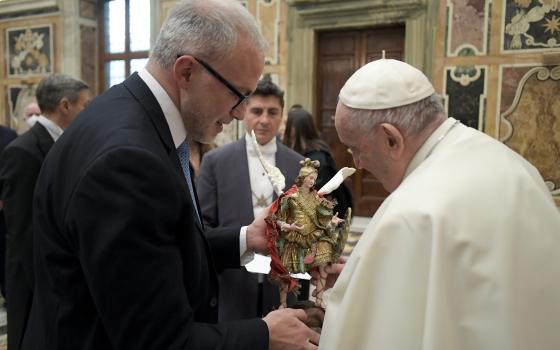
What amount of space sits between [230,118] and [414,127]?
1.88 feet

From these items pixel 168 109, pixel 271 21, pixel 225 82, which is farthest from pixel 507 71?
pixel 168 109

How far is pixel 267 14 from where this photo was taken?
25.6 ft

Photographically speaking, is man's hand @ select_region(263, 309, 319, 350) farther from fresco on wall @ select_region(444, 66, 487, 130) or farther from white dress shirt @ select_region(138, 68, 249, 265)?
fresco on wall @ select_region(444, 66, 487, 130)

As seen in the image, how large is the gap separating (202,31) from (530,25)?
6.00 m

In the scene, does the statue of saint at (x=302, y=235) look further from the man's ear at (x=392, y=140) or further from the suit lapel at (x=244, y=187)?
the suit lapel at (x=244, y=187)

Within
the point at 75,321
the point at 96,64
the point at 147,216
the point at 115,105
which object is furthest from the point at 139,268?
the point at 96,64

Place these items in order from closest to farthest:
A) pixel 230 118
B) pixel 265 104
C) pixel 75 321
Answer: pixel 75 321 < pixel 230 118 < pixel 265 104

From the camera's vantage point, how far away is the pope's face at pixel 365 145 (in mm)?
1624

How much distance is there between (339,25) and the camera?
748 cm

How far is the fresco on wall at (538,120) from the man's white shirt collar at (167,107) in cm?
593

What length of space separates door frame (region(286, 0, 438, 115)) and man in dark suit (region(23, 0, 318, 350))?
5.89 metres

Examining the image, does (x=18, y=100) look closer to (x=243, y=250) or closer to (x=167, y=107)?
(x=243, y=250)

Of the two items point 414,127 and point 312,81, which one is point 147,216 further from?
point 312,81

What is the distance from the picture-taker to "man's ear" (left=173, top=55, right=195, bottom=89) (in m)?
1.38
